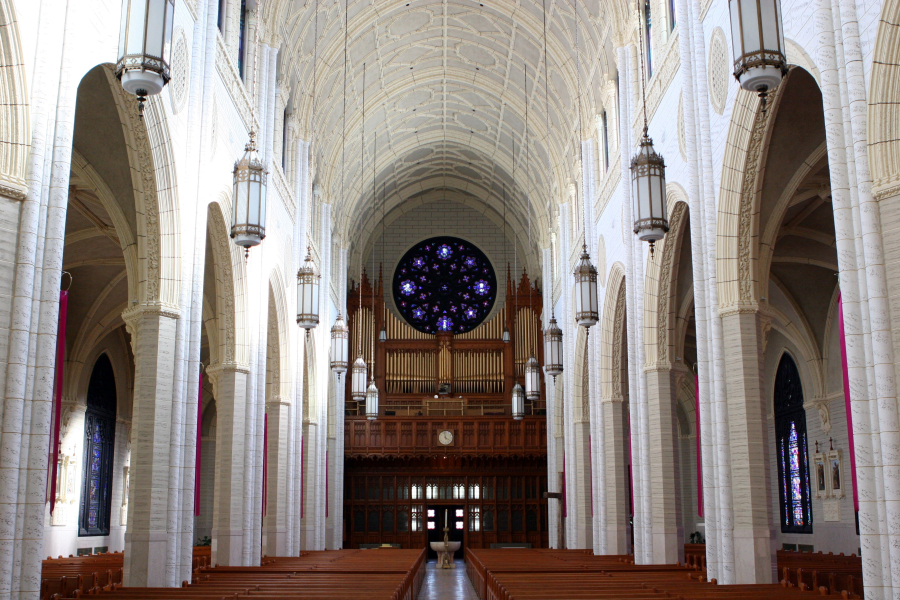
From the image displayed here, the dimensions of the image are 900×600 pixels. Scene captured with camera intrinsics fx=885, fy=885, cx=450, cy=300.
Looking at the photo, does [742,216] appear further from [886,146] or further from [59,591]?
[59,591]

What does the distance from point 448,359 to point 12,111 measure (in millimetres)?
26292

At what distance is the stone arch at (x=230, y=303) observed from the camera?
15.2m

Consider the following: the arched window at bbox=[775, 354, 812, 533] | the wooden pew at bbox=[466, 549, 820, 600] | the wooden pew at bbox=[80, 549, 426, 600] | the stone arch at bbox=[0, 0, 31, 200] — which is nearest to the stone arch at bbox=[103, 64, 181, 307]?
the stone arch at bbox=[0, 0, 31, 200]

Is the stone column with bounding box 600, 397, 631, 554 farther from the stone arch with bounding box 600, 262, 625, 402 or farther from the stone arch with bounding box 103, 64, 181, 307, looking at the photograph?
the stone arch with bounding box 103, 64, 181, 307

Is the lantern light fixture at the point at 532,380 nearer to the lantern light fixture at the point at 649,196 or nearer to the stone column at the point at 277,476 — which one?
the stone column at the point at 277,476

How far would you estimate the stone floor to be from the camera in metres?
18.4

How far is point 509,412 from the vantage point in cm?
3244

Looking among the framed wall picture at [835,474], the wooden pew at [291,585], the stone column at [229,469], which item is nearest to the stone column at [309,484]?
the wooden pew at [291,585]

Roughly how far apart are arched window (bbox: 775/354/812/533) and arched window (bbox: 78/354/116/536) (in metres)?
19.7

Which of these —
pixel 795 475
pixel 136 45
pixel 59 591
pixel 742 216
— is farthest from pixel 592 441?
pixel 136 45

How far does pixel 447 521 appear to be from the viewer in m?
32.0

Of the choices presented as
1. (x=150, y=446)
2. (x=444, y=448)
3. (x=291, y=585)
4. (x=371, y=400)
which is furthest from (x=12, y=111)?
(x=444, y=448)

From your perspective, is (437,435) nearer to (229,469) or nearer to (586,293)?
(586,293)

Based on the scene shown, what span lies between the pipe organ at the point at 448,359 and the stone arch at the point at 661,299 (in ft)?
53.9
